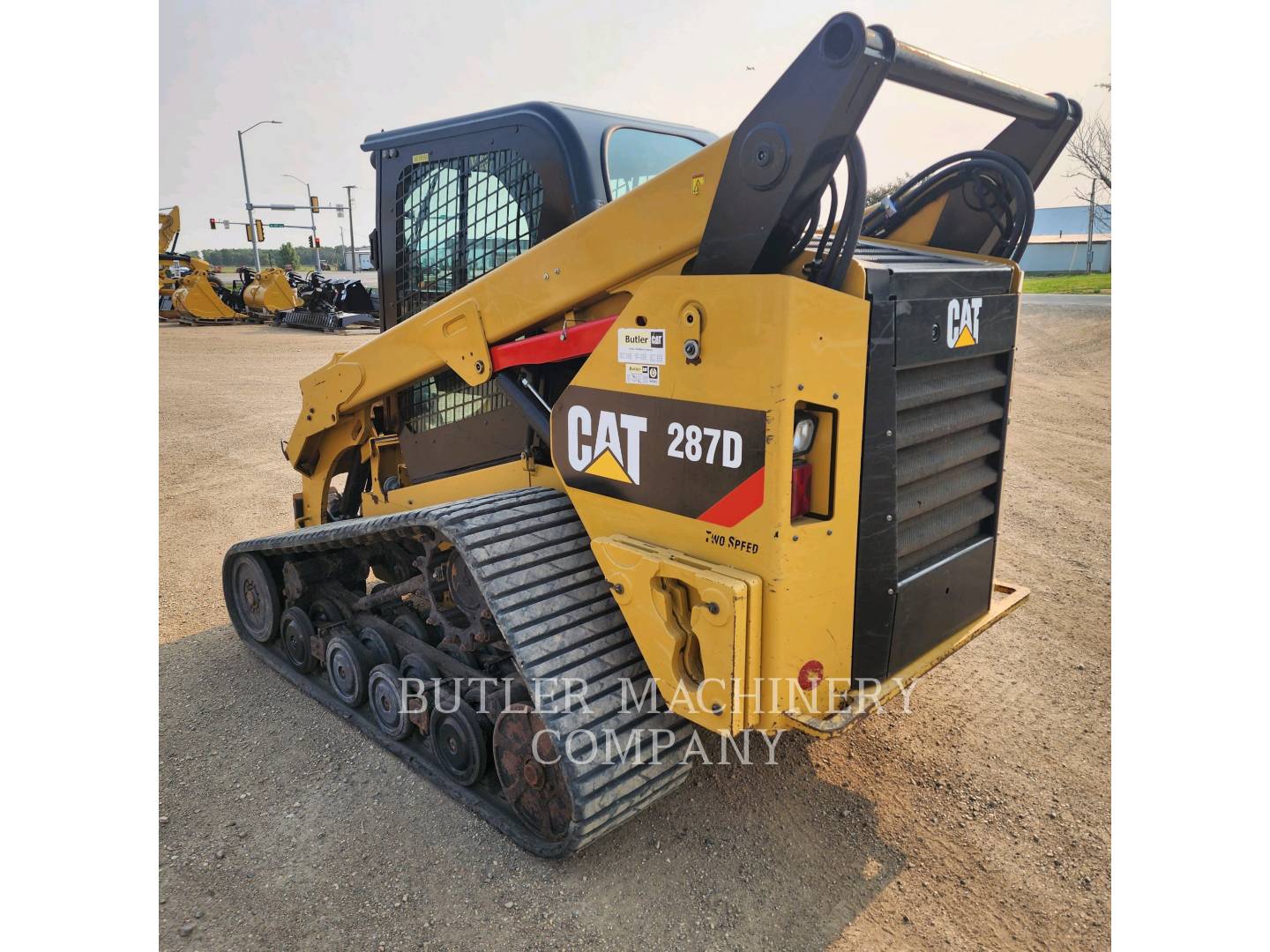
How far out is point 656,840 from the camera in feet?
10.1

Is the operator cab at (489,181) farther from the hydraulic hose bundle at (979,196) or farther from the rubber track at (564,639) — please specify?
the rubber track at (564,639)

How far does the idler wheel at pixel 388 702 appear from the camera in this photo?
366 centimetres

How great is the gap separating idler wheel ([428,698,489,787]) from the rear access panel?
1.48m

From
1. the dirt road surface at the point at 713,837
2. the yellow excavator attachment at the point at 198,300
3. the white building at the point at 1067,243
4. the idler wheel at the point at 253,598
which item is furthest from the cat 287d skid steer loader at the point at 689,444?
the white building at the point at 1067,243

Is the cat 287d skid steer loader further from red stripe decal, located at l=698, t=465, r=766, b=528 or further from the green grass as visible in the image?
the green grass

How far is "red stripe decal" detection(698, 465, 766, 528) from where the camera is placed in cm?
248

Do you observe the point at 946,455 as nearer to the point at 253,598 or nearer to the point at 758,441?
the point at 758,441

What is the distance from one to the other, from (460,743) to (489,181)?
2533 mm

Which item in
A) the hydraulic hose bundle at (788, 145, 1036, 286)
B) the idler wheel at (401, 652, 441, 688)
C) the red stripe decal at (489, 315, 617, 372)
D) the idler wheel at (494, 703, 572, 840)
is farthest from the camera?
the idler wheel at (401, 652, 441, 688)

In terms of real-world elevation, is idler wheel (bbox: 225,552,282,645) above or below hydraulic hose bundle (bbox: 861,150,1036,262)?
below

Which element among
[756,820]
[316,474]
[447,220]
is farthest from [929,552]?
[316,474]

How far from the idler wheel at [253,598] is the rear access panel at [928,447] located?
3198 millimetres

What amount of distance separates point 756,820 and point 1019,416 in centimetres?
913

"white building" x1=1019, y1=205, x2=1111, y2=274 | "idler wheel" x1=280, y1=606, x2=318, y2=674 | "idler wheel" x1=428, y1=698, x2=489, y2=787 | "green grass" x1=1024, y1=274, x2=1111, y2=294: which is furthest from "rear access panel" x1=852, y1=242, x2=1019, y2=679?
"white building" x1=1019, y1=205, x2=1111, y2=274
